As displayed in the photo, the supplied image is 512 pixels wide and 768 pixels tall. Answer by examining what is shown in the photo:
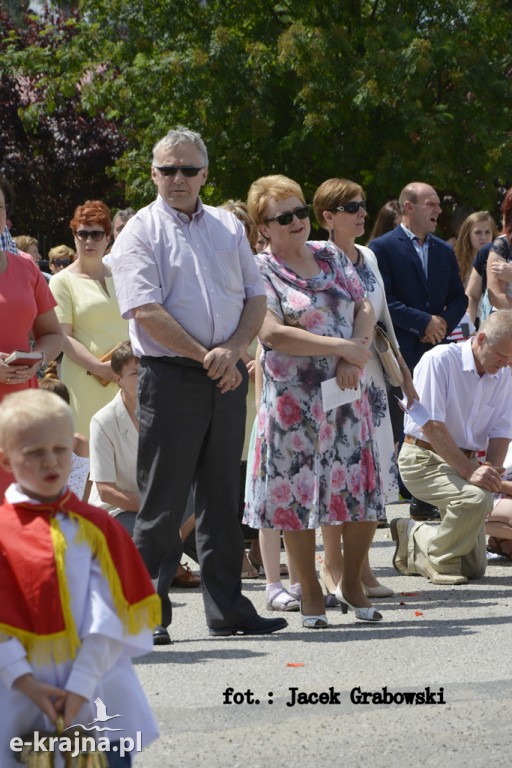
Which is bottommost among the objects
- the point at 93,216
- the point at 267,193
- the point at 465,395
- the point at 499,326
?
the point at 465,395

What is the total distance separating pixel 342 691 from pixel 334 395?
1.78m

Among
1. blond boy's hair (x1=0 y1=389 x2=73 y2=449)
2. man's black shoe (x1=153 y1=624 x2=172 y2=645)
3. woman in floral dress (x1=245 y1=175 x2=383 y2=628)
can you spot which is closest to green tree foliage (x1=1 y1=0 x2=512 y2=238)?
woman in floral dress (x1=245 y1=175 x2=383 y2=628)

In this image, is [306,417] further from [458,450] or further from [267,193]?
[458,450]

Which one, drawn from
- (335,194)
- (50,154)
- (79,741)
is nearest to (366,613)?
(335,194)

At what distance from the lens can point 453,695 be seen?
17.6 feet

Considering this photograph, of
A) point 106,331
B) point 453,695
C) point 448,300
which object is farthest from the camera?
point 448,300

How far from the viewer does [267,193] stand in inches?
274

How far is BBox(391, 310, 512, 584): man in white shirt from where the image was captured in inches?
316

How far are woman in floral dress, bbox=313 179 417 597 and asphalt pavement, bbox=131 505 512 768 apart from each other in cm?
33


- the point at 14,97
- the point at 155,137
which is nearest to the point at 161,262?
the point at 155,137

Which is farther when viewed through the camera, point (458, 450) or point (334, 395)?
point (458, 450)

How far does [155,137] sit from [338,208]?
1466 cm

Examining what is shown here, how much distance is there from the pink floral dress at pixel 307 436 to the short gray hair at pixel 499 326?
137 cm

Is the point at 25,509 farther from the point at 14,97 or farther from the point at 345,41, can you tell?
the point at 14,97
